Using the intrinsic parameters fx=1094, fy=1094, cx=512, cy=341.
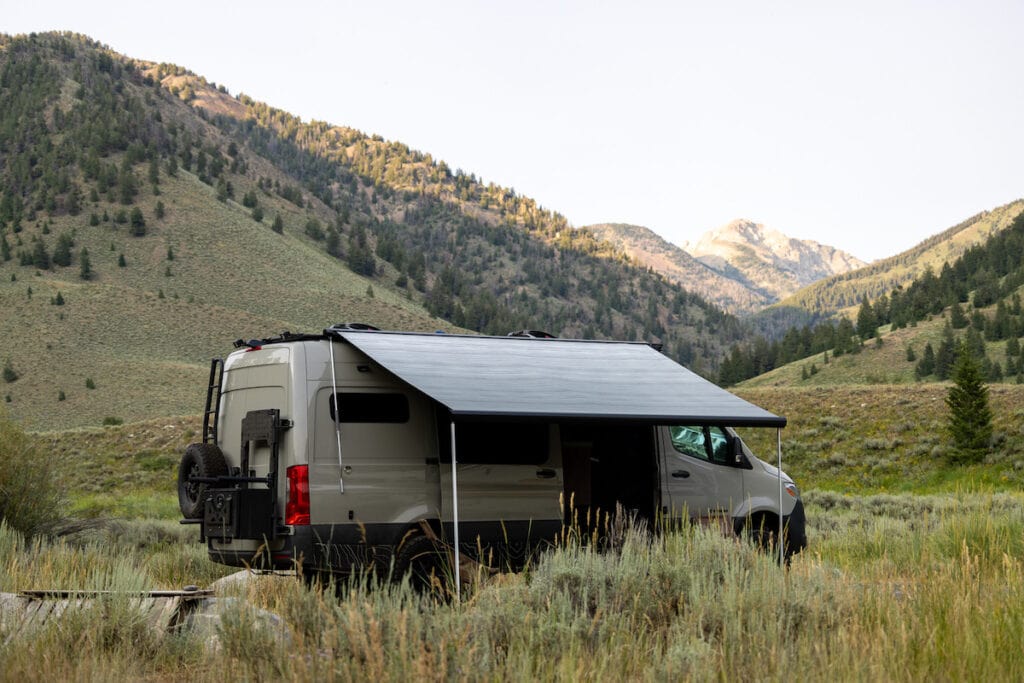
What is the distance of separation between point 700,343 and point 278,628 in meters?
161

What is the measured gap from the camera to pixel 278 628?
229 inches

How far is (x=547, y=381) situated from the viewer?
31.5ft

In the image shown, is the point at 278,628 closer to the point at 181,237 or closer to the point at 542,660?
the point at 542,660

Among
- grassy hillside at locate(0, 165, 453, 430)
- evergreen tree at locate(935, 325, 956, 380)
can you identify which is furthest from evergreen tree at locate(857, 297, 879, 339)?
grassy hillside at locate(0, 165, 453, 430)

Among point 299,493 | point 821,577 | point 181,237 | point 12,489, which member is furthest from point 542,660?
point 181,237

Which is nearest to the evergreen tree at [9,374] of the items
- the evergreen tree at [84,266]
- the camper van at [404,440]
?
the evergreen tree at [84,266]

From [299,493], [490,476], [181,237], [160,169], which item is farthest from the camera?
[160,169]

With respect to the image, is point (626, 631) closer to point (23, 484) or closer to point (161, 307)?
point (23, 484)

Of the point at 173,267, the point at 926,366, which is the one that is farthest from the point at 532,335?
the point at 173,267

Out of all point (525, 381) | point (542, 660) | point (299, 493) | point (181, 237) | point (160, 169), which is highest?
point (160, 169)

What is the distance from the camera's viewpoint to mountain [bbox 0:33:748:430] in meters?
69.2

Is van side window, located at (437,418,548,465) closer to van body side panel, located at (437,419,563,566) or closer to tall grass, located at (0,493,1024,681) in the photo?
van body side panel, located at (437,419,563,566)

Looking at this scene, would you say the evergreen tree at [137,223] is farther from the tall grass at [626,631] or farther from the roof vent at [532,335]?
the tall grass at [626,631]

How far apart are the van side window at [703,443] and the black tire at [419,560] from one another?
9.98 feet
